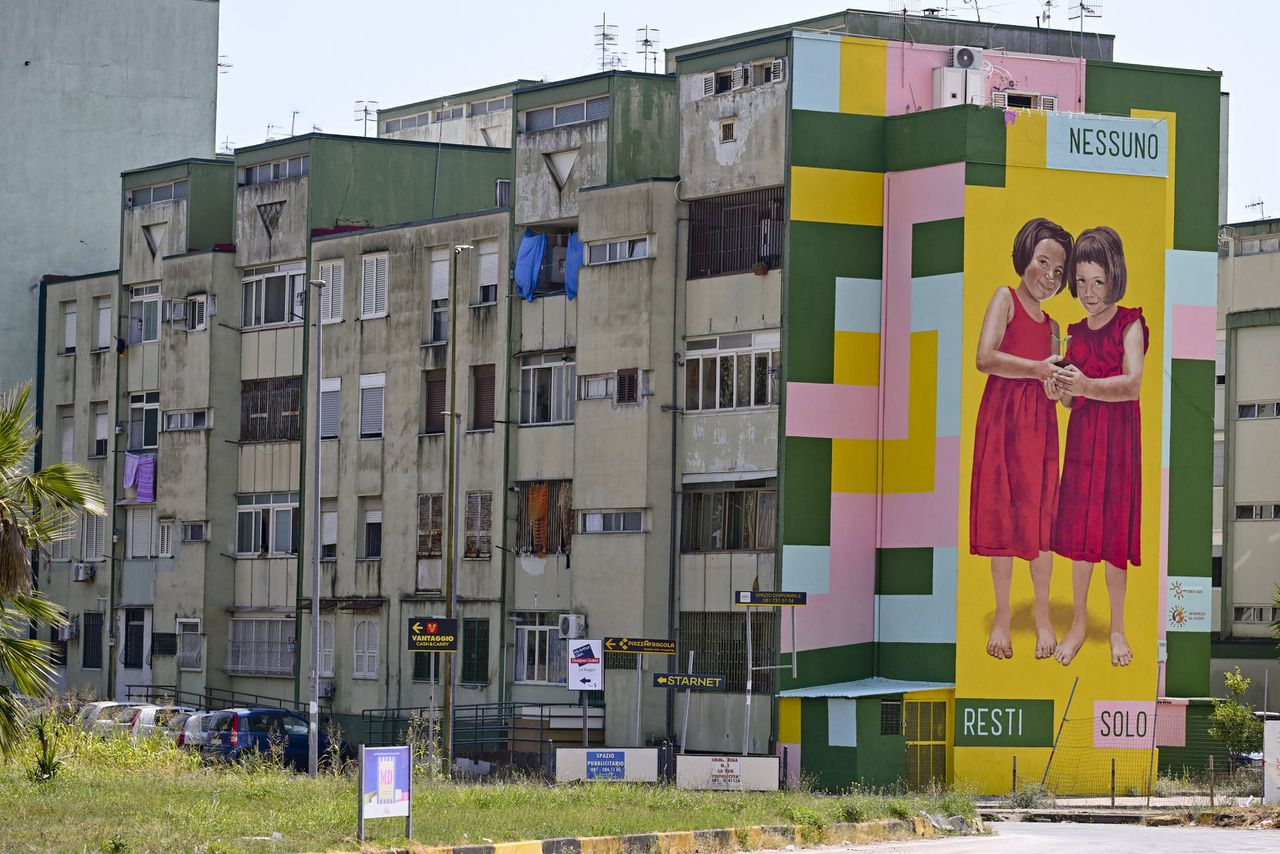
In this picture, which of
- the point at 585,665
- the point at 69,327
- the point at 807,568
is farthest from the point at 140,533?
the point at 807,568

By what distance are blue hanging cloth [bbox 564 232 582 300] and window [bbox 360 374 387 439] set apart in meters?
7.05

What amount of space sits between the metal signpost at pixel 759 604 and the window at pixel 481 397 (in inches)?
373

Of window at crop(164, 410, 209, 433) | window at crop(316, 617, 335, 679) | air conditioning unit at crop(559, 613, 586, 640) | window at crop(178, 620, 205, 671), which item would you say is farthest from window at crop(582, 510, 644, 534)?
window at crop(164, 410, 209, 433)

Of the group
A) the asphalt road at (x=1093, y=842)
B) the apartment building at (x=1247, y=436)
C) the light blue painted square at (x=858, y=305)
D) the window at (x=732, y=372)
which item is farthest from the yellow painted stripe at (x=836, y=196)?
the apartment building at (x=1247, y=436)

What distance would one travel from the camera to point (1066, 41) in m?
51.4

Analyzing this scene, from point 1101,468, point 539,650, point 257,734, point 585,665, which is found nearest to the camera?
point 585,665

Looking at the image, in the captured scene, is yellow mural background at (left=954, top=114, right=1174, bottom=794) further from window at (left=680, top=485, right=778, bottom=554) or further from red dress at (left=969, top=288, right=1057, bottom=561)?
window at (left=680, top=485, right=778, bottom=554)

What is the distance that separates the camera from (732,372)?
4772cm

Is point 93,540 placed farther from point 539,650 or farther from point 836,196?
point 836,196

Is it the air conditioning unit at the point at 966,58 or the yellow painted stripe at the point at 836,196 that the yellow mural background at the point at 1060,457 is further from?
the air conditioning unit at the point at 966,58

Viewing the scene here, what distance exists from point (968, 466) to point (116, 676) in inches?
1130

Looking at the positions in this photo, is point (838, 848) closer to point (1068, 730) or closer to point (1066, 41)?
point (1068, 730)

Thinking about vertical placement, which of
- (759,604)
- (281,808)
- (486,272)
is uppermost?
(486,272)

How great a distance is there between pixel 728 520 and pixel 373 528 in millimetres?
12027
